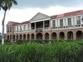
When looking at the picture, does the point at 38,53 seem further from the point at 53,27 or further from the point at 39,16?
the point at 39,16

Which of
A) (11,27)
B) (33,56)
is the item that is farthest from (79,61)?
(11,27)

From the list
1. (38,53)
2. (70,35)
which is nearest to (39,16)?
(70,35)

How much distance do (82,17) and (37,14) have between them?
1567 centimetres

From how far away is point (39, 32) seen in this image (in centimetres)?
3991

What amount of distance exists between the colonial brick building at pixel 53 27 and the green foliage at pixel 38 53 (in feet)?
73.9

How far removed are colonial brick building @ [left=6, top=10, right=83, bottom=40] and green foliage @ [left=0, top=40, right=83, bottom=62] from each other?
22510 millimetres

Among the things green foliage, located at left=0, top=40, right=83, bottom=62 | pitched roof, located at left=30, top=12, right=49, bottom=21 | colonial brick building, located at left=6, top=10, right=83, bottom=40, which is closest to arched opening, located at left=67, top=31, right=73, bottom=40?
colonial brick building, located at left=6, top=10, right=83, bottom=40

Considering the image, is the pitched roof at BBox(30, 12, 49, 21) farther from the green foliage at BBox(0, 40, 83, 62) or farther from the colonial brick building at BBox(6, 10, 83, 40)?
the green foliage at BBox(0, 40, 83, 62)

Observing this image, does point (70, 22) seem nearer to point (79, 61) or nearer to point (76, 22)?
point (76, 22)

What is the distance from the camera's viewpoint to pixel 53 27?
116 ft

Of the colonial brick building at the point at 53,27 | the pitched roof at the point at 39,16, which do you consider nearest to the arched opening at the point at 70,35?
Answer: the colonial brick building at the point at 53,27

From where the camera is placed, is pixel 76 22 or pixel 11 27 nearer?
pixel 76 22

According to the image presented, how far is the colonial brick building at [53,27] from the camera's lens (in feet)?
99.6

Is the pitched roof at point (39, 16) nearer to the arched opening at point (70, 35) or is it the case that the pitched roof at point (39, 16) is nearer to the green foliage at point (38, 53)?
the arched opening at point (70, 35)
